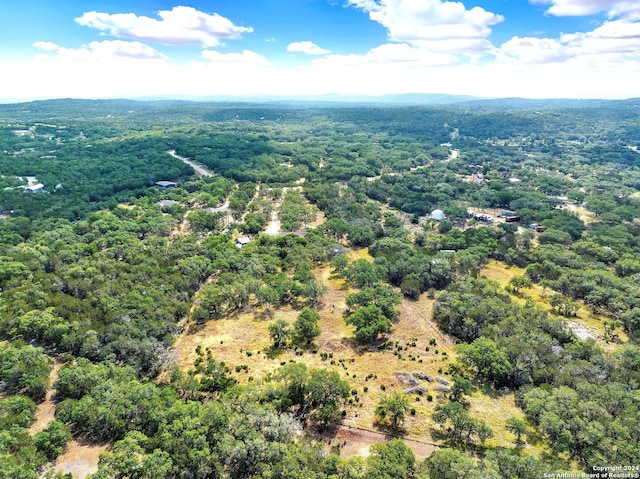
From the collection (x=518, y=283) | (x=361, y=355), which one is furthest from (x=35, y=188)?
(x=518, y=283)

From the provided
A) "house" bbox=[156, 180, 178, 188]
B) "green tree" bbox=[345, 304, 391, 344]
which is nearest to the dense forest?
"green tree" bbox=[345, 304, 391, 344]

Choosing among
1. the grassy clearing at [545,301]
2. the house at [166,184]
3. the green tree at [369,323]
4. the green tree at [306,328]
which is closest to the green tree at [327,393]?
the green tree at [306,328]

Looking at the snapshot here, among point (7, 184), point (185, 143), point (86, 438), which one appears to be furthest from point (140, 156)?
point (86, 438)

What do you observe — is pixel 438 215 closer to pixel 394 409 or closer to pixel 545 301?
pixel 545 301

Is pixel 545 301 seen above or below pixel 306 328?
below

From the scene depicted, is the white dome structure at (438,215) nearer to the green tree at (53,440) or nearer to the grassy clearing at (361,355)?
the grassy clearing at (361,355)

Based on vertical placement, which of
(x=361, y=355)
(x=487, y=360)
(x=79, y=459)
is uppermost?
(x=487, y=360)

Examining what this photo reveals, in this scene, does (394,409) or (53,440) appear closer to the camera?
(53,440)
